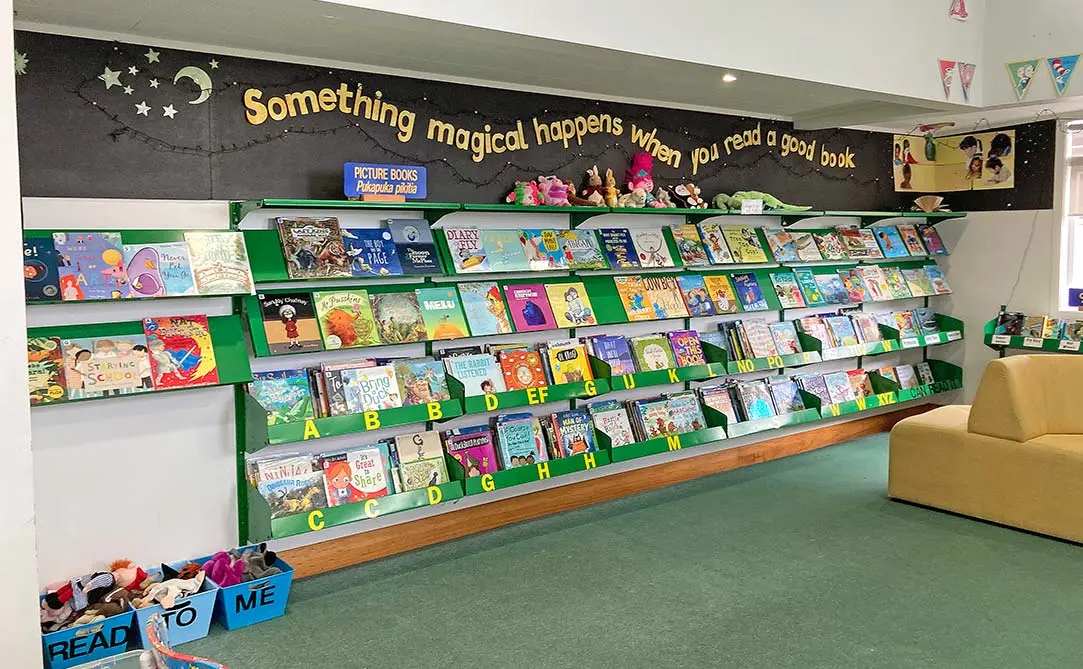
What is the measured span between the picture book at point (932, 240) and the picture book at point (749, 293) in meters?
2.09

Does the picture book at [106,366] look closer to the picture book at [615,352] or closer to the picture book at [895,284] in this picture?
the picture book at [615,352]

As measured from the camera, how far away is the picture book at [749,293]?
19.4ft

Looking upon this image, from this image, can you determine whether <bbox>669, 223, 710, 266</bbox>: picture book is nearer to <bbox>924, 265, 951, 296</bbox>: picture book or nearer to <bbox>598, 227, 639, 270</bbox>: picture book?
<bbox>598, 227, 639, 270</bbox>: picture book

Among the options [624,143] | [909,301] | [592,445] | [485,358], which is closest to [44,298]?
[485,358]

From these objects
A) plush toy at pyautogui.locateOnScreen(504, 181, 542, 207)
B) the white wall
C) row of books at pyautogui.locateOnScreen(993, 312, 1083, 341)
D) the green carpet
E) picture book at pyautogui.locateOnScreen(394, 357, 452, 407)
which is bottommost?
the green carpet

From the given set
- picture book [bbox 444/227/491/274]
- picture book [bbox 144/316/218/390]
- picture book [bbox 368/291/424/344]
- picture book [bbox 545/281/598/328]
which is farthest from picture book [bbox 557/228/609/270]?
picture book [bbox 144/316/218/390]

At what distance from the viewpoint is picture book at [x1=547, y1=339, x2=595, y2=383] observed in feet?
16.4

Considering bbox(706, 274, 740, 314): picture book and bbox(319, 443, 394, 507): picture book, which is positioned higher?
bbox(706, 274, 740, 314): picture book

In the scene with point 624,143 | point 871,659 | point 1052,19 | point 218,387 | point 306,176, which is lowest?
point 871,659

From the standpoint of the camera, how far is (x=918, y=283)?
280 inches

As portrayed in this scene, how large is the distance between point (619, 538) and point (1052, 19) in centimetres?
402

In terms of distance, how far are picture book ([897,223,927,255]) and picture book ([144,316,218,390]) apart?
18.0ft

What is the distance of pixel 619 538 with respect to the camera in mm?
4703

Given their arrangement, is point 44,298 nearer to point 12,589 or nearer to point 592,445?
point 12,589
